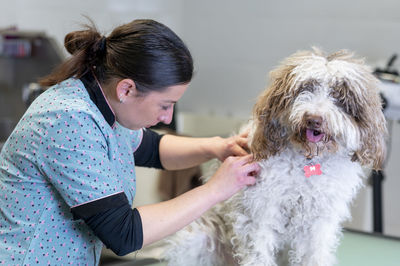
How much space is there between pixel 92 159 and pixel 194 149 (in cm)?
55

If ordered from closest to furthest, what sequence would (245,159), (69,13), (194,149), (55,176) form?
(55,176), (245,159), (194,149), (69,13)

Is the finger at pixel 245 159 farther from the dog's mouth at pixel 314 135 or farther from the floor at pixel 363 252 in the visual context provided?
the floor at pixel 363 252

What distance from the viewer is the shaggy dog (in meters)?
1.47

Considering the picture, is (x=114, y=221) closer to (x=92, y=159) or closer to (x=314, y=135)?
(x=92, y=159)

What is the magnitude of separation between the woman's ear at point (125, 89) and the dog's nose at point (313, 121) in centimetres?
46

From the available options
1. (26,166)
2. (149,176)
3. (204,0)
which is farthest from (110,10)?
(26,166)

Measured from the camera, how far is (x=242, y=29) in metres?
4.39

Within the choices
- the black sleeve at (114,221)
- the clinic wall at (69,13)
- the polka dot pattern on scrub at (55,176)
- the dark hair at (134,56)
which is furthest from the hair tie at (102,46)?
the clinic wall at (69,13)

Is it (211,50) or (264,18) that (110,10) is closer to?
(211,50)

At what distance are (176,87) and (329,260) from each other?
691 mm

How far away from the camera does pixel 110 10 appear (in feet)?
14.1

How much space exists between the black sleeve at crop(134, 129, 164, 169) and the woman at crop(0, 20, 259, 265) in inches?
12.0

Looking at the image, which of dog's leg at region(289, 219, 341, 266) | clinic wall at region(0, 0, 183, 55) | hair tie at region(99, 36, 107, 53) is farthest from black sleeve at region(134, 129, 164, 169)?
clinic wall at region(0, 0, 183, 55)

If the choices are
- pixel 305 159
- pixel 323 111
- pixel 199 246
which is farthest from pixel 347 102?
pixel 199 246
